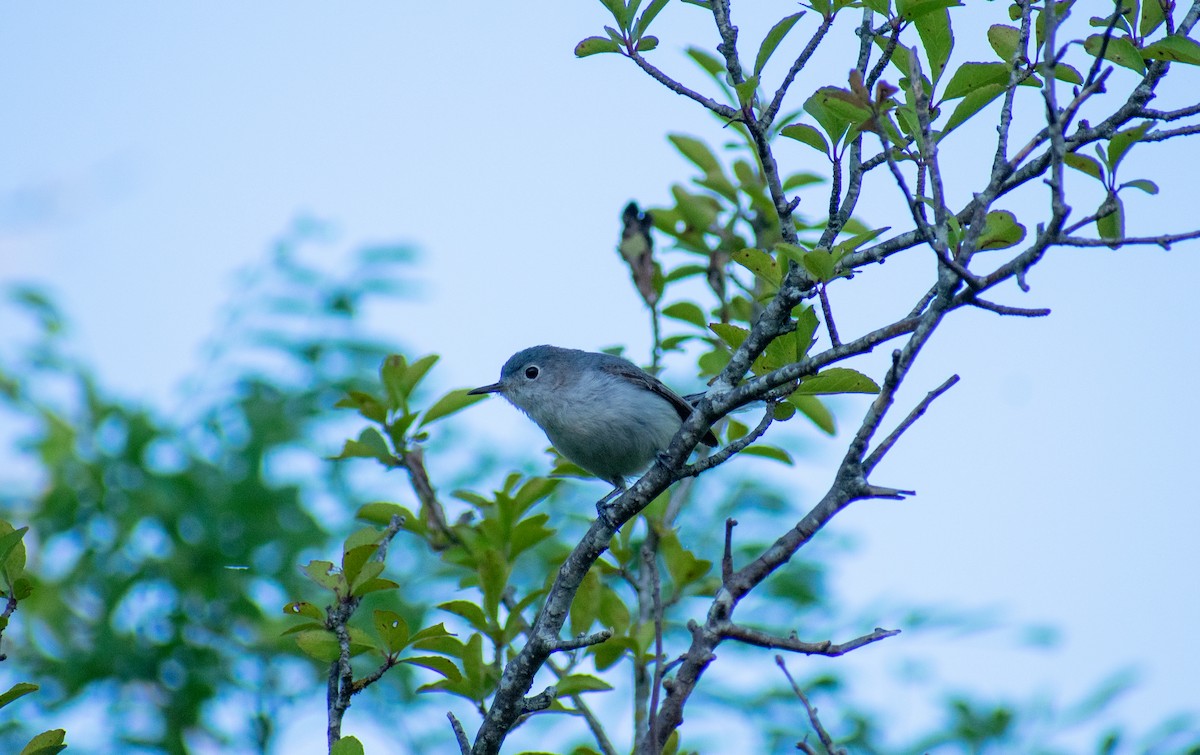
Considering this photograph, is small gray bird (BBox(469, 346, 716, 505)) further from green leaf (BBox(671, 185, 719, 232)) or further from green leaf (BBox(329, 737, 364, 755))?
green leaf (BBox(329, 737, 364, 755))

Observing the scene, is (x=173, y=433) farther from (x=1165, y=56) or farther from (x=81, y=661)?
(x=1165, y=56)

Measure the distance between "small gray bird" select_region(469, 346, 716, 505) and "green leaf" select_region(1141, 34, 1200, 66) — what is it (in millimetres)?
2293

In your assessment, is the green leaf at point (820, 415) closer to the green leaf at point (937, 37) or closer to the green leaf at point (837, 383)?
the green leaf at point (837, 383)

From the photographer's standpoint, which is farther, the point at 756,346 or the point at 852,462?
the point at 756,346

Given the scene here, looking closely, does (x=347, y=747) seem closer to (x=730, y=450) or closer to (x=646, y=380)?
(x=730, y=450)

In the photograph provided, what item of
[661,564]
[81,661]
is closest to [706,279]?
[661,564]

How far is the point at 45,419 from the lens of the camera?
4906mm

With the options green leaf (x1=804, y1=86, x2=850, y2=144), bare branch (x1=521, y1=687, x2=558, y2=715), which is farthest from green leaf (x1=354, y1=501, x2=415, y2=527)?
green leaf (x1=804, y1=86, x2=850, y2=144)

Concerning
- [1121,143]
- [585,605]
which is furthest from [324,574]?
[1121,143]

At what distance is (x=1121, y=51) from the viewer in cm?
252

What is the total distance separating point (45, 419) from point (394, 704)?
1954 mm

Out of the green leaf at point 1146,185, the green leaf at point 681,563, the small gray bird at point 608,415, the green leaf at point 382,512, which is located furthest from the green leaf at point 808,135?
the small gray bird at point 608,415

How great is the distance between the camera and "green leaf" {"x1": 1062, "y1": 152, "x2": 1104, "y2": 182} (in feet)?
7.53

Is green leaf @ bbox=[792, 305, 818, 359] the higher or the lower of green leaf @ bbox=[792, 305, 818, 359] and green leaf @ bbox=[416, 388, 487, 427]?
the lower
